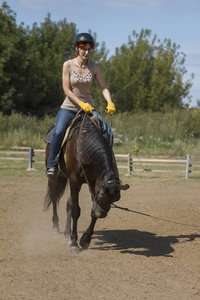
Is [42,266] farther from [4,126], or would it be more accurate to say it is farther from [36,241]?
[4,126]

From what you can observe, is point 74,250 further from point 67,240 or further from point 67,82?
point 67,82

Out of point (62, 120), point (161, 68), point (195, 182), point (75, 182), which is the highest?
point (161, 68)

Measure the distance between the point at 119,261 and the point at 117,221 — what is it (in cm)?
274

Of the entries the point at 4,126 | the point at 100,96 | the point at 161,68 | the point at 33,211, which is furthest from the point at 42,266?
the point at 161,68

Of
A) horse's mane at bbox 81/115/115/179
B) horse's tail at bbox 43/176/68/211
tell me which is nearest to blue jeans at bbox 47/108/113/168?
horse's mane at bbox 81/115/115/179

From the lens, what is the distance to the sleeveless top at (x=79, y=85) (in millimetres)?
6234

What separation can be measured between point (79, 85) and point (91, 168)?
1.37 meters

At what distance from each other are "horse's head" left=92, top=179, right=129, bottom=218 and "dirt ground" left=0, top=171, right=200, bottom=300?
2.30 feet

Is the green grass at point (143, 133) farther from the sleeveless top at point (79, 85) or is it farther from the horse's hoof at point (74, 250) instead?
the horse's hoof at point (74, 250)

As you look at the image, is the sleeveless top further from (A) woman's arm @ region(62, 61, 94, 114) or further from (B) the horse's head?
(B) the horse's head

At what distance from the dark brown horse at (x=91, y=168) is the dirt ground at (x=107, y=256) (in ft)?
1.83

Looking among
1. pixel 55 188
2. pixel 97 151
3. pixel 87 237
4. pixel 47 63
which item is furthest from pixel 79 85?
pixel 47 63

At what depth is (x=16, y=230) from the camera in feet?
23.5

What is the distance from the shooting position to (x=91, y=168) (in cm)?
575
